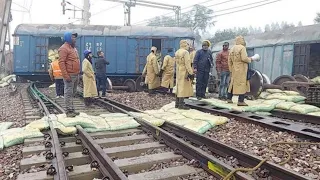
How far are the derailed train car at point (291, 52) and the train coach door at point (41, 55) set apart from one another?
11.2m

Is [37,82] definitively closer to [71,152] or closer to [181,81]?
[181,81]

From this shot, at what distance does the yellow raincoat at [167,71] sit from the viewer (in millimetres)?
11387

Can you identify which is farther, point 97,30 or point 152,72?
point 97,30

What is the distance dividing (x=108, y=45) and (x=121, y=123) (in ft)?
35.5

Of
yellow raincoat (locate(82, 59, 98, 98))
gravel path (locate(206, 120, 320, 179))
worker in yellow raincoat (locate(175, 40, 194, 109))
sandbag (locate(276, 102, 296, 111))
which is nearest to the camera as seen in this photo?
gravel path (locate(206, 120, 320, 179))

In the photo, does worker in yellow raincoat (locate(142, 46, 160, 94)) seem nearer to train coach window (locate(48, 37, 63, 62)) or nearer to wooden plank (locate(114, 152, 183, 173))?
train coach window (locate(48, 37, 63, 62))

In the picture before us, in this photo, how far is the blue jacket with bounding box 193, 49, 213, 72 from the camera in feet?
31.6

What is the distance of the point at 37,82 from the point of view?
660 inches

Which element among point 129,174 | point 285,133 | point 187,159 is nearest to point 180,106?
point 285,133

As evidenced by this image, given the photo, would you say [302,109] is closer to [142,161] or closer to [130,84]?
[142,161]

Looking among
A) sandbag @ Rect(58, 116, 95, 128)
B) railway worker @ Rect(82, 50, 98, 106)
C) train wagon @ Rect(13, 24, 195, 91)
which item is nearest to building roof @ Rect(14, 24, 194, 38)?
train wagon @ Rect(13, 24, 195, 91)

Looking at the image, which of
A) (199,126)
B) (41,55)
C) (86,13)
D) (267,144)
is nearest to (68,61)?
(199,126)

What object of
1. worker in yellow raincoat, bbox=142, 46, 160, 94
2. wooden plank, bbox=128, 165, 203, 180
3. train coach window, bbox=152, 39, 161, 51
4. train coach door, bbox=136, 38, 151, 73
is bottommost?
wooden plank, bbox=128, 165, 203, 180

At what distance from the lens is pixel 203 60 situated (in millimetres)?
9609
